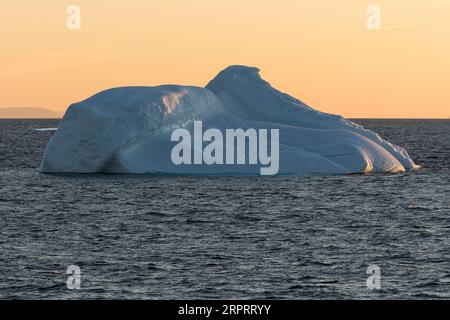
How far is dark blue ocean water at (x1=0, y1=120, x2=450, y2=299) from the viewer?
18.9 m

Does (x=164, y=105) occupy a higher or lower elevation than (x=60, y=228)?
higher

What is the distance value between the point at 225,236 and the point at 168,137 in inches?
724

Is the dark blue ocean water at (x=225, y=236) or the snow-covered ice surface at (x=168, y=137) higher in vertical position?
the snow-covered ice surface at (x=168, y=137)

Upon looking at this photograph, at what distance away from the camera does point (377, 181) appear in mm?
44875

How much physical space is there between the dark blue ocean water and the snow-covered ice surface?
0.96 metres

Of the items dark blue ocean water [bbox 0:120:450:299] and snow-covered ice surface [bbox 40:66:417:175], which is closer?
dark blue ocean water [bbox 0:120:450:299]

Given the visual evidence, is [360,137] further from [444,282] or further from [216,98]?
[444,282]

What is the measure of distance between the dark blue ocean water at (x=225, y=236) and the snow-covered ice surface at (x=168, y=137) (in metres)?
0.96

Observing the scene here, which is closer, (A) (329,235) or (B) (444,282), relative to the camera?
(B) (444,282)

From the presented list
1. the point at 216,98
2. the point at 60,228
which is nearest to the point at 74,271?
the point at 60,228

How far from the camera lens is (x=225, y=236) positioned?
88.4 ft

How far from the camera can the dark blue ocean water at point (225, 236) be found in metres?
18.9

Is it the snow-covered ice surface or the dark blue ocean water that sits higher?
the snow-covered ice surface

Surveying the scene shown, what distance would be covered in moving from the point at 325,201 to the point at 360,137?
38.0 ft
